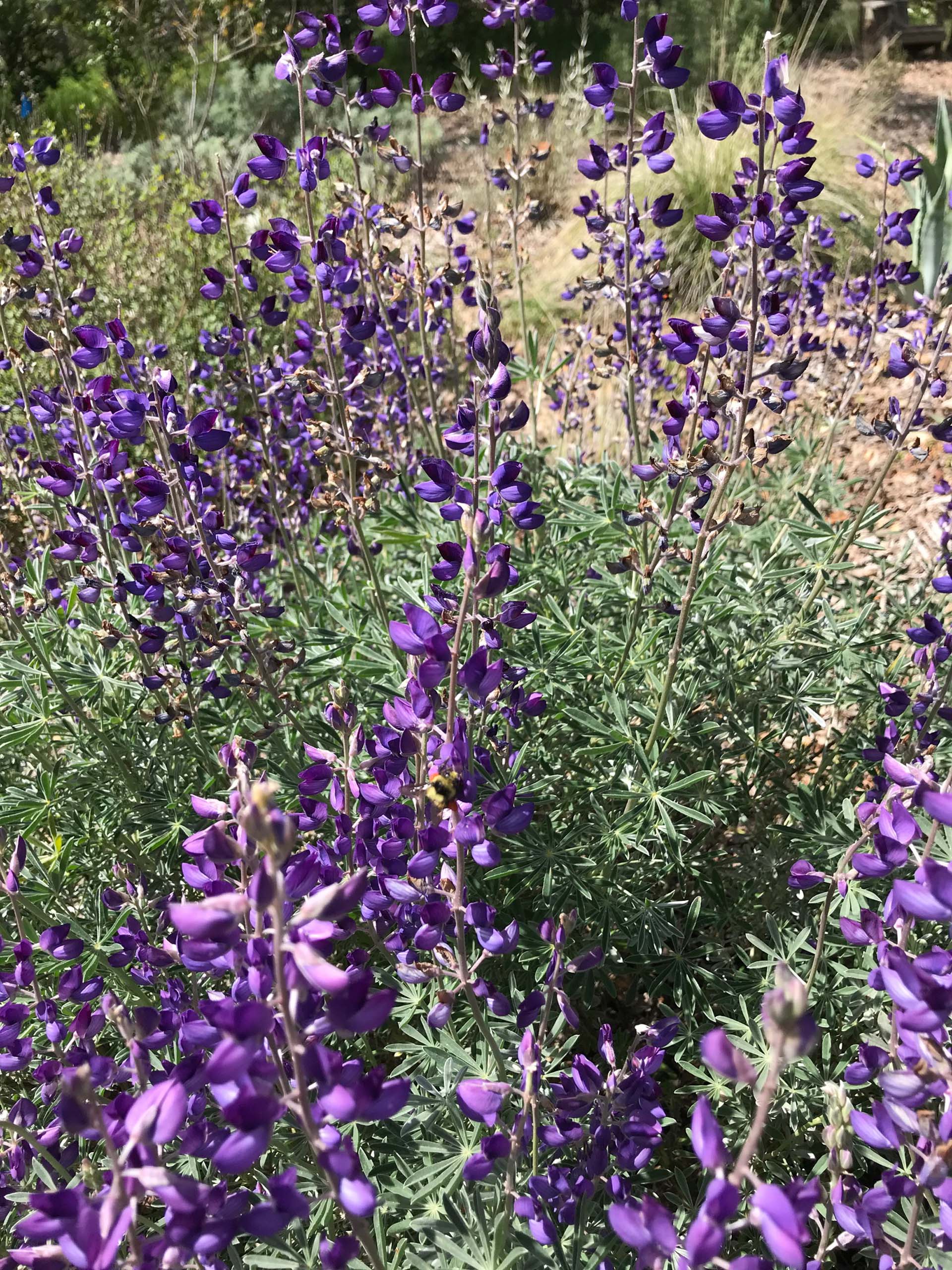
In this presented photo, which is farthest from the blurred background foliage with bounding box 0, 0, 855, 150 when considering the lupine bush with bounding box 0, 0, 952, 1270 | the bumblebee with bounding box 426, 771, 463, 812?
the bumblebee with bounding box 426, 771, 463, 812

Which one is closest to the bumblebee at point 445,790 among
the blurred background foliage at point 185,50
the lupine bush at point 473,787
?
the lupine bush at point 473,787

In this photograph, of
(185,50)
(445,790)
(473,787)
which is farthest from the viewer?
(185,50)

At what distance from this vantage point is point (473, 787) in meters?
1.66

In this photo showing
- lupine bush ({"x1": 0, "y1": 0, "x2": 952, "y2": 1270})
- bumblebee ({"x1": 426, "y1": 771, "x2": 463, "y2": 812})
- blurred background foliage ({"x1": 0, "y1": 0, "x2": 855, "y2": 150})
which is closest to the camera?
lupine bush ({"x1": 0, "y1": 0, "x2": 952, "y2": 1270})

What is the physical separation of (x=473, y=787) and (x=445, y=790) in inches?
4.8

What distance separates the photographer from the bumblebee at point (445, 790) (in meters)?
1.54

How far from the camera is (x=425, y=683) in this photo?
164cm

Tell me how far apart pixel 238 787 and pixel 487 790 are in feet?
3.92

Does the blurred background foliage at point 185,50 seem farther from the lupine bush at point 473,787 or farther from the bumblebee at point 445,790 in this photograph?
the bumblebee at point 445,790

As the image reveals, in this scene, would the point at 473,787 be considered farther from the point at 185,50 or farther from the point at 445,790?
the point at 185,50

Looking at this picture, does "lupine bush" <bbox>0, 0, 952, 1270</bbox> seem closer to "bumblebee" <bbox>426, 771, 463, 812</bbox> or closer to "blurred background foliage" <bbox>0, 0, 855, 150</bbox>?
"bumblebee" <bbox>426, 771, 463, 812</bbox>

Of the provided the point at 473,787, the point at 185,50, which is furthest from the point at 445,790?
the point at 185,50

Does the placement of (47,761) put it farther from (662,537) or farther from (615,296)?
(615,296)

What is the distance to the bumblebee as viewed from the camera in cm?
154
